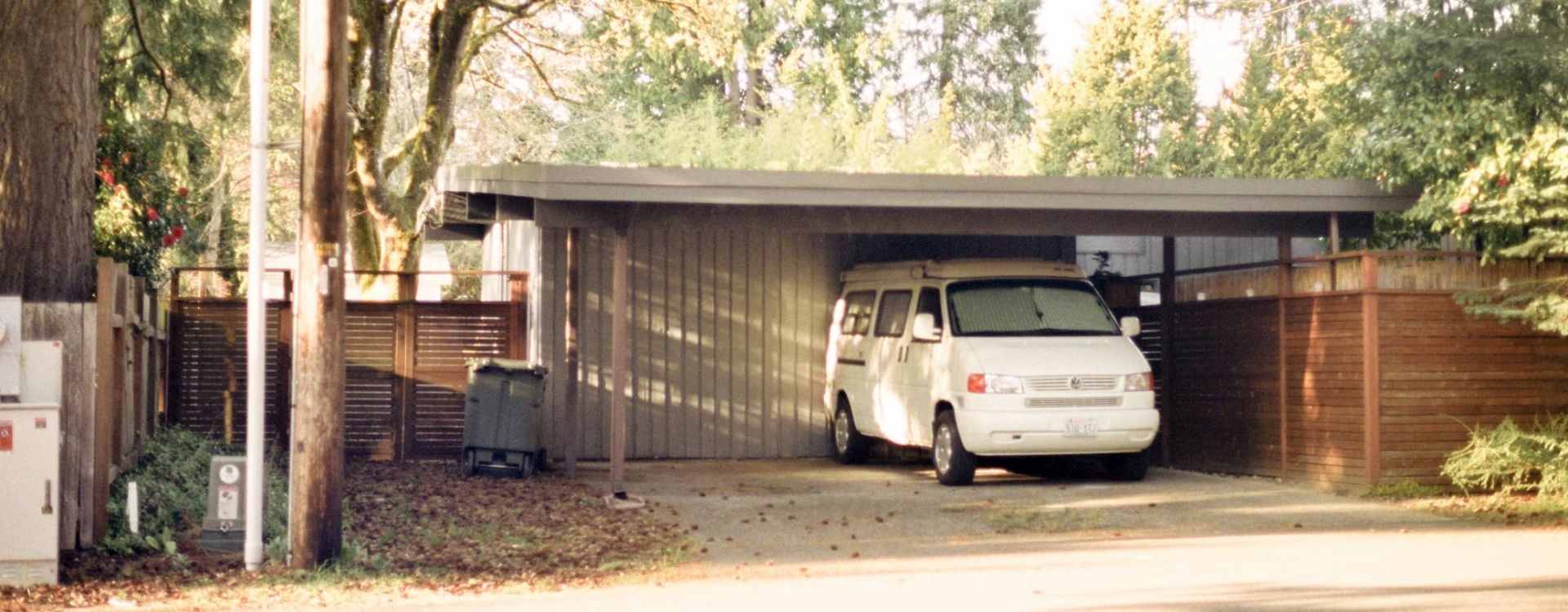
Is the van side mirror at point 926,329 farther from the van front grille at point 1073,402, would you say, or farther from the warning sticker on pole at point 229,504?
the warning sticker on pole at point 229,504

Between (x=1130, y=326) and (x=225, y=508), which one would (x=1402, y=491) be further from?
(x=225, y=508)

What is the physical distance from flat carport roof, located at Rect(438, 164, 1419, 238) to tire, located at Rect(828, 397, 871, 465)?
2.78 m

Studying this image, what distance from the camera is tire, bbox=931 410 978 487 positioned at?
14.2 m

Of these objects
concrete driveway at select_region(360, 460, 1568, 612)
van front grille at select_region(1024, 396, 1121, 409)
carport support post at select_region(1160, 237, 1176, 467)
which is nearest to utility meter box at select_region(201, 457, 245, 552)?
concrete driveway at select_region(360, 460, 1568, 612)

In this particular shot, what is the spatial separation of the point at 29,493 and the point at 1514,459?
10526 millimetres

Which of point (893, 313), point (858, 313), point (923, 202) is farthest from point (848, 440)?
point (923, 202)

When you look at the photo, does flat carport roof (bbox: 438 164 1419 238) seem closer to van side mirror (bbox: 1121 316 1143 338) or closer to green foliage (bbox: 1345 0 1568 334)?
green foliage (bbox: 1345 0 1568 334)

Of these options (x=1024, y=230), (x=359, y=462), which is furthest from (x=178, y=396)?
(x=1024, y=230)

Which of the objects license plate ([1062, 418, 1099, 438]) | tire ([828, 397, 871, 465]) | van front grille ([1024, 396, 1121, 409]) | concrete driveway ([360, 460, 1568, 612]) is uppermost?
van front grille ([1024, 396, 1121, 409])

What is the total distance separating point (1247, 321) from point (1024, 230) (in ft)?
7.45

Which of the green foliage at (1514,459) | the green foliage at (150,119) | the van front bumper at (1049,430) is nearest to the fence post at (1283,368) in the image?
the van front bumper at (1049,430)

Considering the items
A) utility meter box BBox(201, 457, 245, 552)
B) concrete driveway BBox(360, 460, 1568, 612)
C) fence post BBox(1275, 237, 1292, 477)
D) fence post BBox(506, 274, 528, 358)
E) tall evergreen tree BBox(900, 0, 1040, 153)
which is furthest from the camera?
tall evergreen tree BBox(900, 0, 1040, 153)

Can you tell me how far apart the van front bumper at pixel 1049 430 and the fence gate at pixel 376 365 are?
5.26 m

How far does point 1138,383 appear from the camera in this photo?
1399 centimetres
